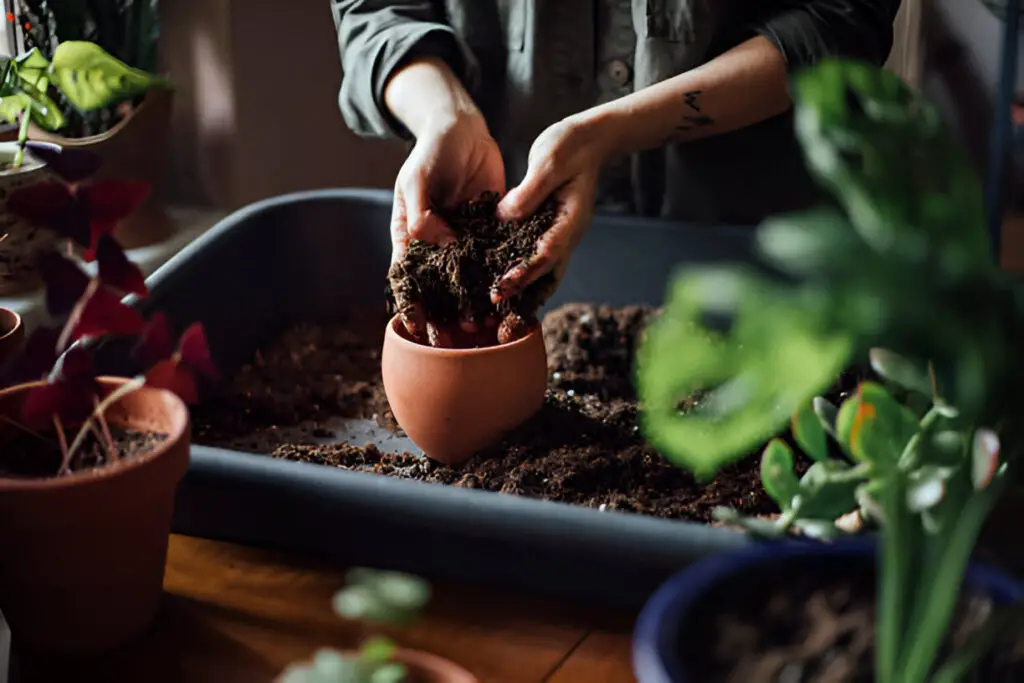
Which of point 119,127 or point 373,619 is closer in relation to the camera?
point 373,619

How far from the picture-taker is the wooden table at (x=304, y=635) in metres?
0.60

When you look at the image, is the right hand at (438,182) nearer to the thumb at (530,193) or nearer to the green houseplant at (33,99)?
the thumb at (530,193)

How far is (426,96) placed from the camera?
103 centimetres

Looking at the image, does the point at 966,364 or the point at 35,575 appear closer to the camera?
the point at 966,364

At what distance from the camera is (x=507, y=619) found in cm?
63

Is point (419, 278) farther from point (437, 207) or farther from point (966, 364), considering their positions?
point (966, 364)

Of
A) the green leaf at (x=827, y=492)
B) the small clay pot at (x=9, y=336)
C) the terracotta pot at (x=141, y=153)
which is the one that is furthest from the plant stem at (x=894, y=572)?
the terracotta pot at (x=141, y=153)

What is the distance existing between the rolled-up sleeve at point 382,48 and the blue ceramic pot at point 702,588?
0.74m

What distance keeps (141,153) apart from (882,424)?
1009mm

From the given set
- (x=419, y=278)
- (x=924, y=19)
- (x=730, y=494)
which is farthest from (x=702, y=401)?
(x=924, y=19)

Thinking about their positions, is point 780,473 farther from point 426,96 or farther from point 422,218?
point 426,96

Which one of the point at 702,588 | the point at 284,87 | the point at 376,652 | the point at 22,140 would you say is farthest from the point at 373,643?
the point at 284,87

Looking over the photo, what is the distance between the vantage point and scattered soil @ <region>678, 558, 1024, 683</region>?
1.38 ft

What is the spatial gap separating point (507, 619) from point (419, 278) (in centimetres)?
31
